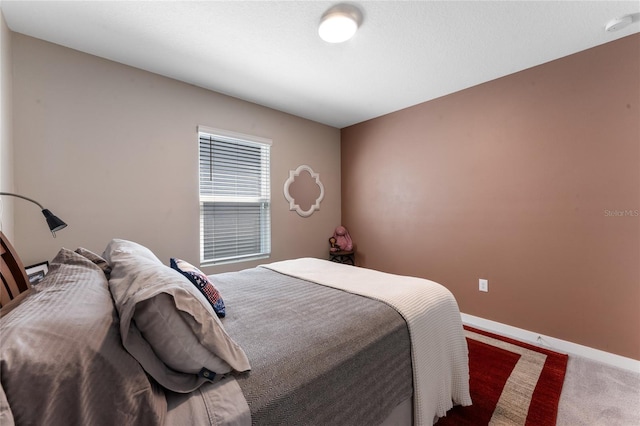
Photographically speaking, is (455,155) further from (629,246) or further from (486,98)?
(629,246)

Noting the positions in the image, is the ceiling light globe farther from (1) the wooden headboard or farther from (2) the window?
(1) the wooden headboard

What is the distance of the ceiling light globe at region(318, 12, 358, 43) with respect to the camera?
174 centimetres

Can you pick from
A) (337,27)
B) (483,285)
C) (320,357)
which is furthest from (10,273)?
(483,285)

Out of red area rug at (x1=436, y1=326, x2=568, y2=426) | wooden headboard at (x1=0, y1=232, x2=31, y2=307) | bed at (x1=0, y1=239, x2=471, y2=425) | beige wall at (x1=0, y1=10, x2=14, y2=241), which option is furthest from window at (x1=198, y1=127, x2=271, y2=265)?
red area rug at (x1=436, y1=326, x2=568, y2=426)

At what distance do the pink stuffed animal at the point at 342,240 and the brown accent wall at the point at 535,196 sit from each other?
2.08ft

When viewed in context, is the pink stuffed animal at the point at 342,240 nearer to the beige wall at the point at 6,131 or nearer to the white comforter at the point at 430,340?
the white comforter at the point at 430,340

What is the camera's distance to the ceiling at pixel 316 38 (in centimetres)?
172

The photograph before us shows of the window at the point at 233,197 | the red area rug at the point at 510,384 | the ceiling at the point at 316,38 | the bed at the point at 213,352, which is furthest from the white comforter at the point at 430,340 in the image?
the ceiling at the point at 316,38

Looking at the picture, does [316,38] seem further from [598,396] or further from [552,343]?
[552,343]

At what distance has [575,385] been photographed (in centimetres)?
186

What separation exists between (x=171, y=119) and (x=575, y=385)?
389 centimetres

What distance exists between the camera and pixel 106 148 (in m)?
2.26

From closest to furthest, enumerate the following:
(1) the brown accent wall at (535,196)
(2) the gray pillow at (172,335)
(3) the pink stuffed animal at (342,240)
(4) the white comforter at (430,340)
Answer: (2) the gray pillow at (172,335), (4) the white comforter at (430,340), (1) the brown accent wall at (535,196), (3) the pink stuffed animal at (342,240)

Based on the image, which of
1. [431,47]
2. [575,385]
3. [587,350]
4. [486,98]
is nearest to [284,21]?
[431,47]
